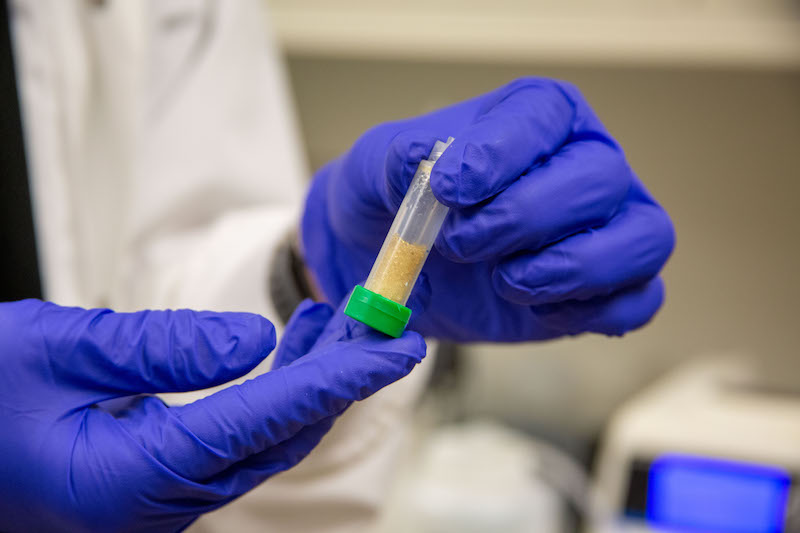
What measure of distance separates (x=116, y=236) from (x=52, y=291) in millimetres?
148

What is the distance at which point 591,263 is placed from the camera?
499 millimetres

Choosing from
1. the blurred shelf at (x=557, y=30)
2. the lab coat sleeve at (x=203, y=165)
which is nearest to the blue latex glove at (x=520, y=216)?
the lab coat sleeve at (x=203, y=165)

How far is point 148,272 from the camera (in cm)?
84

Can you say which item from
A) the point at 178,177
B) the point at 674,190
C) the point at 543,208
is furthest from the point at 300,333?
the point at 674,190

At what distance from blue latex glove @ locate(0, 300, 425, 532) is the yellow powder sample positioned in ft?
0.11

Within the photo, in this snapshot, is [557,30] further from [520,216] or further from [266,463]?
[266,463]

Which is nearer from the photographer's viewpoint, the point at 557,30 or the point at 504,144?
the point at 504,144

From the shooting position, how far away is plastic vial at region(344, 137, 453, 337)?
45 centimetres

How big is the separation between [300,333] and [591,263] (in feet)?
0.76

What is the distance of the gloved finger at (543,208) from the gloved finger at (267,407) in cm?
10

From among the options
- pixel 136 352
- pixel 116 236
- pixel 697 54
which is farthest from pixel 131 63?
pixel 697 54

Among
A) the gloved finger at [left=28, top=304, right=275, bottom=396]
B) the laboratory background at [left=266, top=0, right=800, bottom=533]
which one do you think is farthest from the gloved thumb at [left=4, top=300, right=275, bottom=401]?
the laboratory background at [left=266, top=0, right=800, bottom=533]

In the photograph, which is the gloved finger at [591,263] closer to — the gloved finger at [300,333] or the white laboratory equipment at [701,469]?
the gloved finger at [300,333]

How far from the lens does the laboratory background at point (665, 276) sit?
105 cm
